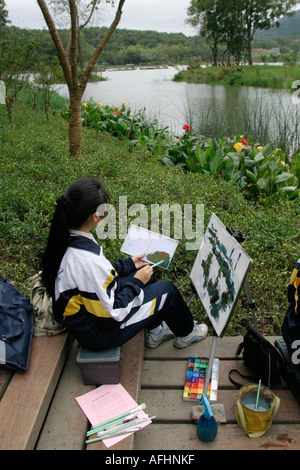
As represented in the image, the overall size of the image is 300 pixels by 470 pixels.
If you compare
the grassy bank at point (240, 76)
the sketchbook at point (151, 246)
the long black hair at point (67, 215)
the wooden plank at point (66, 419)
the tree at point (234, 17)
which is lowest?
the wooden plank at point (66, 419)

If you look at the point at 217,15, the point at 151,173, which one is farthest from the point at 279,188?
the point at 217,15

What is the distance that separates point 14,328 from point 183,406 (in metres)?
0.91

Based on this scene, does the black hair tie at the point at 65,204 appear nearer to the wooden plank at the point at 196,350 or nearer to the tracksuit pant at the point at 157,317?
the tracksuit pant at the point at 157,317

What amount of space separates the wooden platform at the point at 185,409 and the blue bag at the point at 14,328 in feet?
2.07

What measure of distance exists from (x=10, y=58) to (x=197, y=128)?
3.98m

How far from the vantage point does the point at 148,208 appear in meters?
3.47

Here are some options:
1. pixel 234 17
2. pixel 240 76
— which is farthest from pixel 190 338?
pixel 234 17

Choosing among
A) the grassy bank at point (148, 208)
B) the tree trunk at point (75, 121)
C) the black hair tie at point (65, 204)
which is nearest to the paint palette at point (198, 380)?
the grassy bank at point (148, 208)

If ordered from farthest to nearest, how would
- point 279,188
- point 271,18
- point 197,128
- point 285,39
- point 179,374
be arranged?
point 285,39 → point 271,18 → point 197,128 → point 279,188 → point 179,374

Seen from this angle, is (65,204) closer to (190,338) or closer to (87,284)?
(87,284)

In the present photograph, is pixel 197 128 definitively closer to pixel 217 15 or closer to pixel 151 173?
pixel 151 173

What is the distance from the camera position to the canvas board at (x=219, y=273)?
5.69ft

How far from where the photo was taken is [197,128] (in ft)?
25.3
